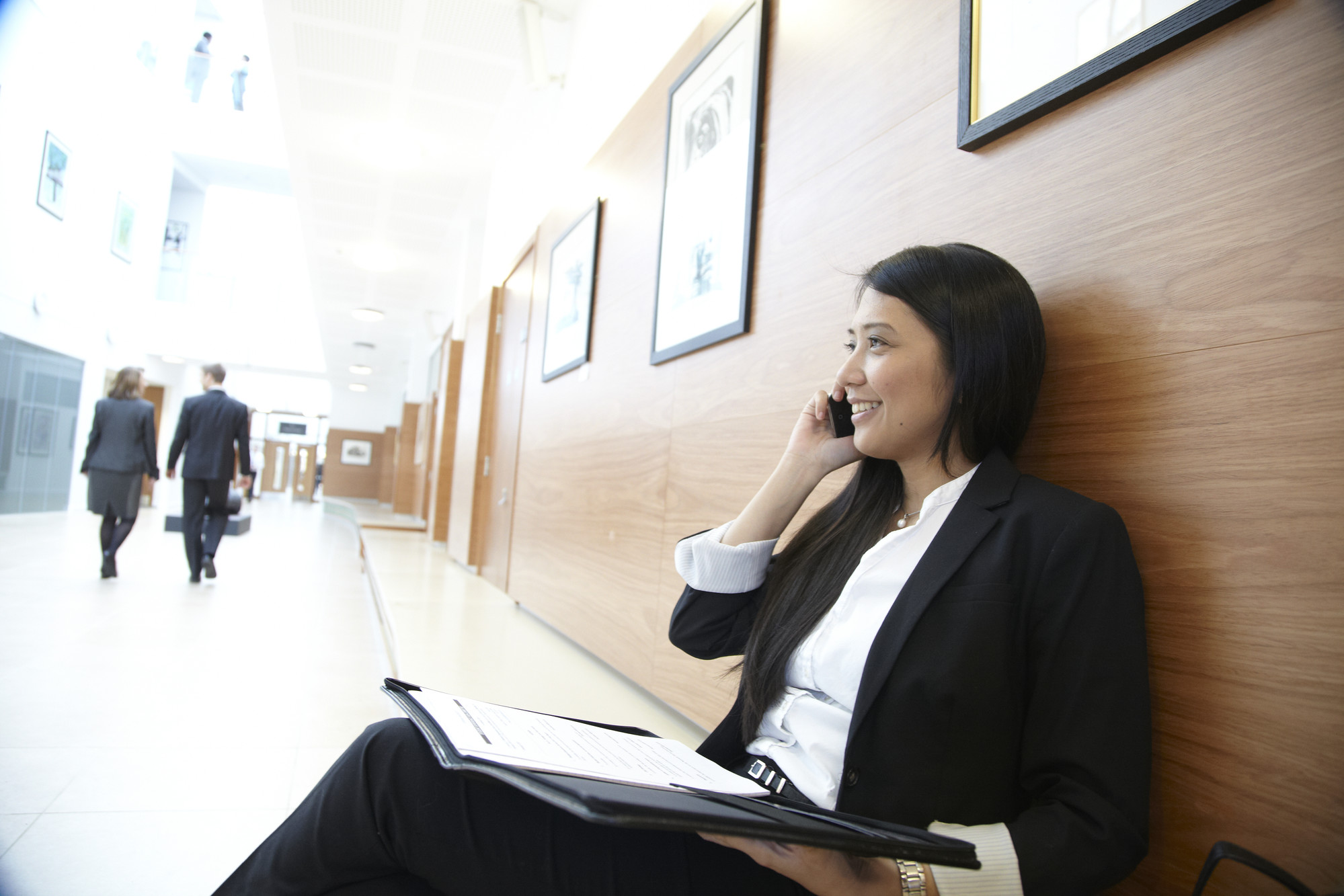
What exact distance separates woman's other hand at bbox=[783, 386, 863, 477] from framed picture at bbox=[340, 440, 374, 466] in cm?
2548

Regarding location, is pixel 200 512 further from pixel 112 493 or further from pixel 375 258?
pixel 375 258

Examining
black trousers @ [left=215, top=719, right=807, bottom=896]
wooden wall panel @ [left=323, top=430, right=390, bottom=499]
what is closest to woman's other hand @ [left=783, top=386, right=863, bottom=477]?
black trousers @ [left=215, top=719, right=807, bottom=896]

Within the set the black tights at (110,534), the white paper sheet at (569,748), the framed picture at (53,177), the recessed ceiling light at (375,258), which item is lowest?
the black tights at (110,534)

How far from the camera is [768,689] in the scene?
1.11 metres

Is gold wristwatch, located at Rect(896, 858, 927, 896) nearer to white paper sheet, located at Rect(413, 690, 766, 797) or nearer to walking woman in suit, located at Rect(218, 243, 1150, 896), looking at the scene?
walking woman in suit, located at Rect(218, 243, 1150, 896)

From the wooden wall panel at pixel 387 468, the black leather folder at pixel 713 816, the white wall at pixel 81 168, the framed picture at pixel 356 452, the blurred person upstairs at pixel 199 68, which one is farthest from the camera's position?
the framed picture at pixel 356 452

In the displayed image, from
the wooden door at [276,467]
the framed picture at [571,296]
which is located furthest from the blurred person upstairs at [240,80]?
the wooden door at [276,467]

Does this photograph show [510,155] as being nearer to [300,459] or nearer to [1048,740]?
[1048,740]

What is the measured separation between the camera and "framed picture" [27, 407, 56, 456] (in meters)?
10.1

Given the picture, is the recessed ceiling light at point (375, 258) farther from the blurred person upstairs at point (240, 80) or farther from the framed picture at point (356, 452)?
the framed picture at point (356, 452)

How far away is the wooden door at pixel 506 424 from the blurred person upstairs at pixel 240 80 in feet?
17.1

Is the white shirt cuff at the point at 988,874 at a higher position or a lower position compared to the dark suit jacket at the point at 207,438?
lower

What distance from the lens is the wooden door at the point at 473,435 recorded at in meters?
6.04

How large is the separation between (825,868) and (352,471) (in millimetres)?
26238
